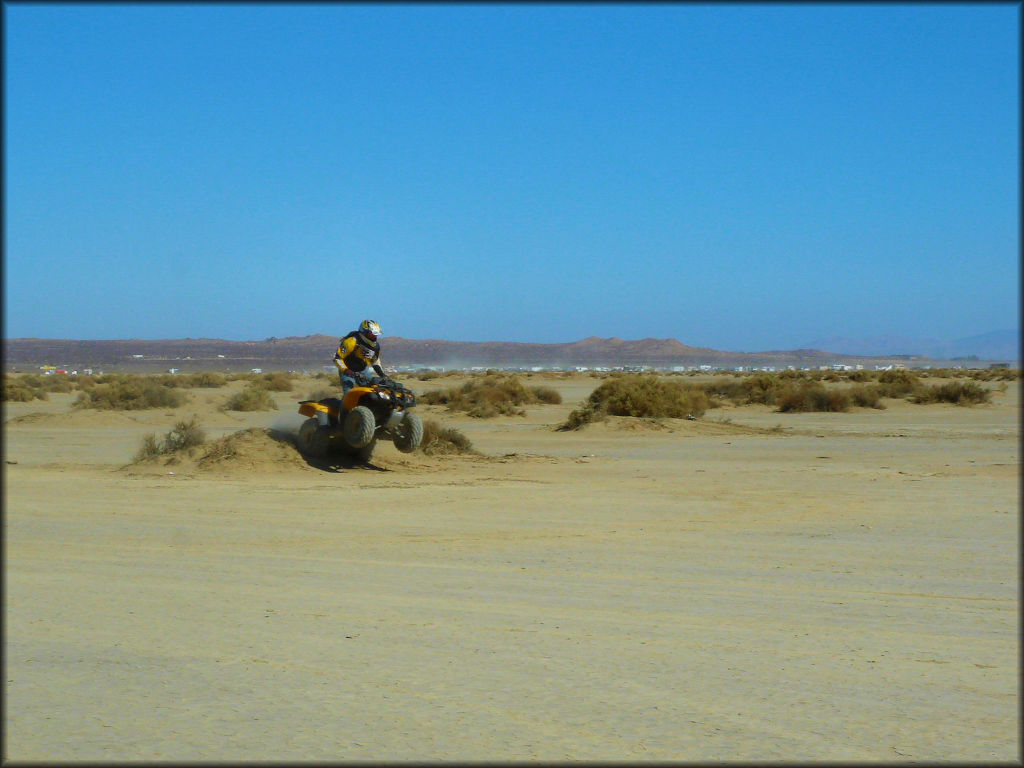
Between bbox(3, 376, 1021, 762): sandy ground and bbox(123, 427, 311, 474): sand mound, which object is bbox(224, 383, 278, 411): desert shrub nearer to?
bbox(123, 427, 311, 474): sand mound

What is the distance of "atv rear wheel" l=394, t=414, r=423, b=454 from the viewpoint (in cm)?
1742

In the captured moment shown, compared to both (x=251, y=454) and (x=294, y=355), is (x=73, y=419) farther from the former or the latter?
(x=294, y=355)

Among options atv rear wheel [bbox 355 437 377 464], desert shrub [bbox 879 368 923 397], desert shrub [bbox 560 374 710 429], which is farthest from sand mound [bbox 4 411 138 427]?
desert shrub [bbox 879 368 923 397]

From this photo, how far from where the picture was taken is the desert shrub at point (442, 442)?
808 inches

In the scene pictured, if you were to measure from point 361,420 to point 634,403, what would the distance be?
47.3 ft

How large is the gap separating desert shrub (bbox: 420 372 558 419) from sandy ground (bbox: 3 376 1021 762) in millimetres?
17127

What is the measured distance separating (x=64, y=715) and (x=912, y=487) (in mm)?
13626

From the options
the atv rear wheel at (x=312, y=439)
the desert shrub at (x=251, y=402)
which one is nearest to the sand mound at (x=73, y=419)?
the desert shrub at (x=251, y=402)

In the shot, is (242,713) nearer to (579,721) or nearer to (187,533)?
(579,721)

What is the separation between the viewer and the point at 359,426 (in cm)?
1678

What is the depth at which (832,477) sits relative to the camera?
17719 mm

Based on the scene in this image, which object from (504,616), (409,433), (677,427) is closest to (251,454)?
(409,433)

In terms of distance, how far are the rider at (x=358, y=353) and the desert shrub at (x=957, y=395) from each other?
27.4 meters

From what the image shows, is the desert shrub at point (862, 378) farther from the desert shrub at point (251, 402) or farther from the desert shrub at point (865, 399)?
the desert shrub at point (251, 402)
